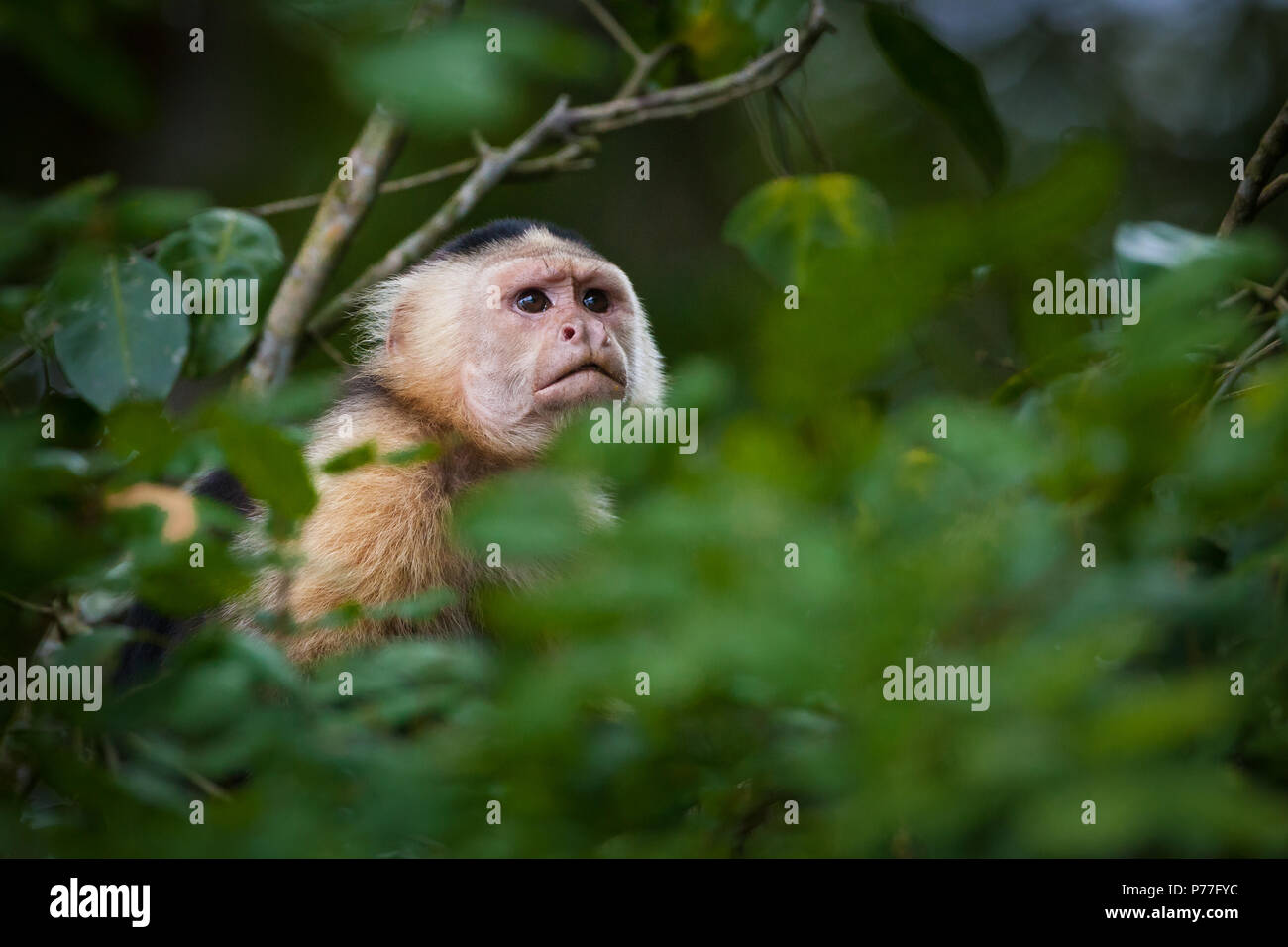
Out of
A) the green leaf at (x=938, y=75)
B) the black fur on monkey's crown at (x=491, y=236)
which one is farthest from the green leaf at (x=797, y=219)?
the black fur on monkey's crown at (x=491, y=236)

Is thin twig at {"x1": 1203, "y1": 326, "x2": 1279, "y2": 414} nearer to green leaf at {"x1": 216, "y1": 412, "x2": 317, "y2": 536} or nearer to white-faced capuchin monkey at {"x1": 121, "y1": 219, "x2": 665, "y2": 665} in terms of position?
green leaf at {"x1": 216, "y1": 412, "x2": 317, "y2": 536}

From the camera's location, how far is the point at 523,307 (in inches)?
188

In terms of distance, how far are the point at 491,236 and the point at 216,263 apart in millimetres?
1450

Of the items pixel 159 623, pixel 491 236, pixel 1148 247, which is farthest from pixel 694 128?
pixel 1148 247

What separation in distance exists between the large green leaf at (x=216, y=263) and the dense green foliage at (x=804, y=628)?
187cm

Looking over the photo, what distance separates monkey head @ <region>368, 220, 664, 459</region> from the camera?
14.6 ft

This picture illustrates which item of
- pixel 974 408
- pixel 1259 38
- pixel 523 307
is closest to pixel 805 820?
pixel 974 408

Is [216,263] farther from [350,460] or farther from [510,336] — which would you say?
[350,460]

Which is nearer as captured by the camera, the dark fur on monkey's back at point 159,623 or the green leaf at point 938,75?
the dark fur on monkey's back at point 159,623

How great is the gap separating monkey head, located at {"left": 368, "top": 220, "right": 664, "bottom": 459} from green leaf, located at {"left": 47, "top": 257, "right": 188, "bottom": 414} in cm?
133

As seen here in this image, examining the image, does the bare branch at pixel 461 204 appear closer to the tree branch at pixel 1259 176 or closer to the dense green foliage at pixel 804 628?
the tree branch at pixel 1259 176

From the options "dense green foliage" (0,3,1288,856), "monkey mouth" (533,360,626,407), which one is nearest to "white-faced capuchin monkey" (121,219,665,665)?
"monkey mouth" (533,360,626,407)

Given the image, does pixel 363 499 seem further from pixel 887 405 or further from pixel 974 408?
pixel 974 408

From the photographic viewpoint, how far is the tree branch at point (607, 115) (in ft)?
14.3
